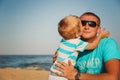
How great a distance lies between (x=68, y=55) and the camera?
2.39m

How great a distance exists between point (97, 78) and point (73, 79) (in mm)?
178

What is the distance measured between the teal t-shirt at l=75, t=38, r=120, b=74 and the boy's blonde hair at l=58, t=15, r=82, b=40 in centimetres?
19

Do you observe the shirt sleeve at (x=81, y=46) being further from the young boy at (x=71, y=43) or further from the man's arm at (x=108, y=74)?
the man's arm at (x=108, y=74)

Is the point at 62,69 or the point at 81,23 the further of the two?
the point at 81,23

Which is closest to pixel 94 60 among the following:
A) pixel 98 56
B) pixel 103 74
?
pixel 98 56

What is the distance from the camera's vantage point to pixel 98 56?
2.33 meters

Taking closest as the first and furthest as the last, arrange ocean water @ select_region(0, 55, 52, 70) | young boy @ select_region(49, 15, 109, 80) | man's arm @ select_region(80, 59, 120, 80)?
1. man's arm @ select_region(80, 59, 120, 80)
2. young boy @ select_region(49, 15, 109, 80)
3. ocean water @ select_region(0, 55, 52, 70)

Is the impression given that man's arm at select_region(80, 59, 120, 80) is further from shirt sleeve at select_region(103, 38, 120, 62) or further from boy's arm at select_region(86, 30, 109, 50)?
boy's arm at select_region(86, 30, 109, 50)

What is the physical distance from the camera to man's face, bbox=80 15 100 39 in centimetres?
248

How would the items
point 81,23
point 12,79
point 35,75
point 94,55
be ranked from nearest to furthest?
point 94,55 → point 81,23 → point 12,79 → point 35,75

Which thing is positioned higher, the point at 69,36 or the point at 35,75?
the point at 69,36

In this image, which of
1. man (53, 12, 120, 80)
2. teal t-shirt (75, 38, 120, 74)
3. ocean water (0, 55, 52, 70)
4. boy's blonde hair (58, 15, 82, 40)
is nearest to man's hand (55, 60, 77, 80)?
man (53, 12, 120, 80)

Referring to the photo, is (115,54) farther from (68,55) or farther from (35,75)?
(35,75)

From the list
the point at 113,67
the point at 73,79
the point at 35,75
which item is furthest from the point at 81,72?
the point at 35,75
